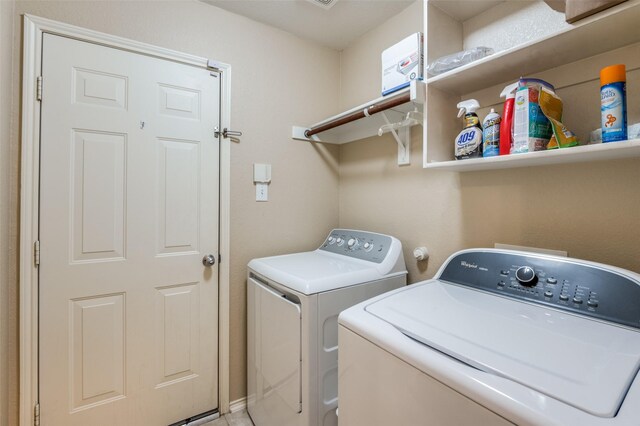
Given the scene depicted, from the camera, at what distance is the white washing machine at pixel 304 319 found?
4.13 ft

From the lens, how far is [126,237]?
1.56 metres

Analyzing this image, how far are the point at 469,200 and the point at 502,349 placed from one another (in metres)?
0.92

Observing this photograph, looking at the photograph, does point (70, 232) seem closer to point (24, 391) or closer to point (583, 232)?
point (24, 391)

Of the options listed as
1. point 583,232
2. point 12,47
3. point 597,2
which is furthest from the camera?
point 12,47

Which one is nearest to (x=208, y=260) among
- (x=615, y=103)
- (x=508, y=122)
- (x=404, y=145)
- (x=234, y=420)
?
(x=234, y=420)

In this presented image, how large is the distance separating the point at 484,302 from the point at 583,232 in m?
0.51

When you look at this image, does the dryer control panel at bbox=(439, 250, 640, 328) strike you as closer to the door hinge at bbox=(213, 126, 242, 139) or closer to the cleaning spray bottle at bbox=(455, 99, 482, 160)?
the cleaning spray bottle at bbox=(455, 99, 482, 160)

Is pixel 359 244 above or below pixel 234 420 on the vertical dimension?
above

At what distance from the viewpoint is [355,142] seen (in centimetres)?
218

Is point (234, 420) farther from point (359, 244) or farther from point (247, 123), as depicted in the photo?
point (247, 123)

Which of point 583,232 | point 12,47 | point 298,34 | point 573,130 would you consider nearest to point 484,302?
point 583,232

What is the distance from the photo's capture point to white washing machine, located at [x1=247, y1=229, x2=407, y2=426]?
4.13 feet

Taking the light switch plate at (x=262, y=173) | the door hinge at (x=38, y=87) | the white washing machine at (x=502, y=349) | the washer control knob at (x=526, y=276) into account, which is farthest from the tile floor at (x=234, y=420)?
the door hinge at (x=38, y=87)

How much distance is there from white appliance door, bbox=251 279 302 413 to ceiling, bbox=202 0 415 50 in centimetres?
168
